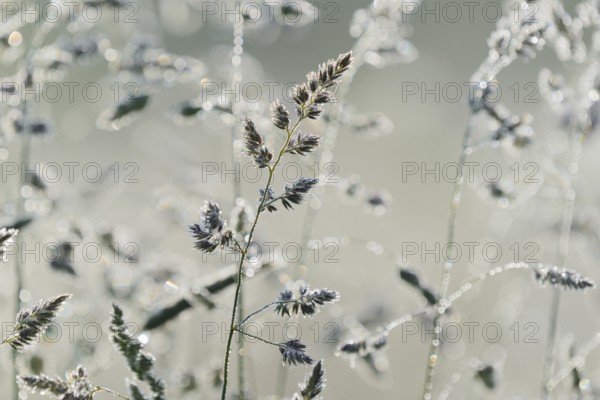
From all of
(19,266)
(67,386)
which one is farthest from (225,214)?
(67,386)

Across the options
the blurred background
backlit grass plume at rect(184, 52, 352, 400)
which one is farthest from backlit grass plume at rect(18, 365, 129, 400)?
the blurred background

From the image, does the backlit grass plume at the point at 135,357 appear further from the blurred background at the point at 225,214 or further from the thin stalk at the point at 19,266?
the thin stalk at the point at 19,266

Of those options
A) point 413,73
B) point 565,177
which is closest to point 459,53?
point 413,73

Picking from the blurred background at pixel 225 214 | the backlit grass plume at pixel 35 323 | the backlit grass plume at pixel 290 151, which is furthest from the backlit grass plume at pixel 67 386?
the blurred background at pixel 225 214

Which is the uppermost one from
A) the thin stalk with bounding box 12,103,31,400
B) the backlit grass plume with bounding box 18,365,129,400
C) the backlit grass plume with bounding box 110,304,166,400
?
the thin stalk with bounding box 12,103,31,400

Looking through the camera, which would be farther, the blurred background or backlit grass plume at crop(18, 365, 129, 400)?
the blurred background

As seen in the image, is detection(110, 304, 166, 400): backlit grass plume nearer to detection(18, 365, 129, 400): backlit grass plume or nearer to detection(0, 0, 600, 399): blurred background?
detection(18, 365, 129, 400): backlit grass plume

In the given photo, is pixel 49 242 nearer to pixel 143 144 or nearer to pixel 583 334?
pixel 143 144
